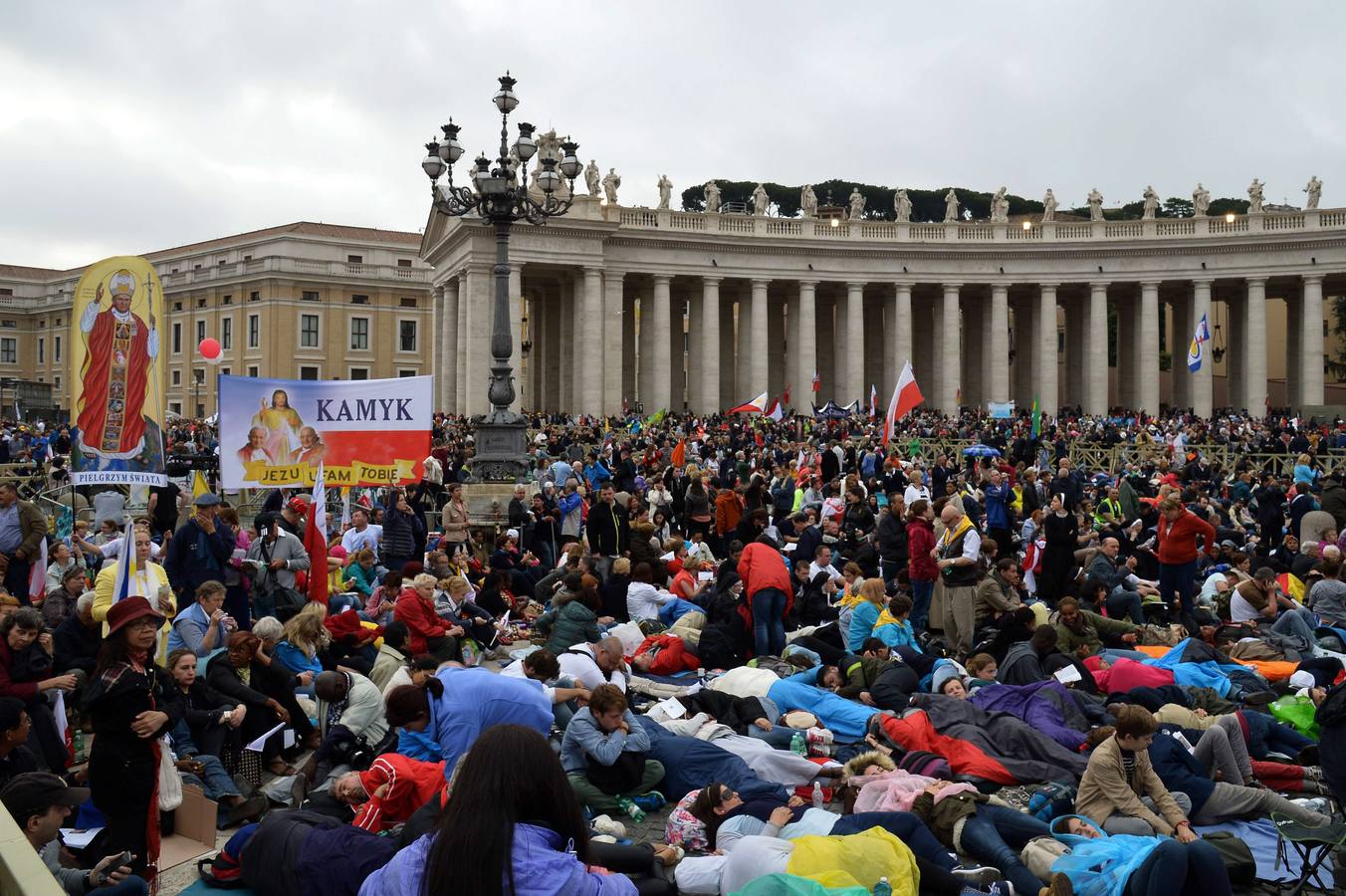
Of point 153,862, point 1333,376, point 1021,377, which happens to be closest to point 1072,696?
point 153,862

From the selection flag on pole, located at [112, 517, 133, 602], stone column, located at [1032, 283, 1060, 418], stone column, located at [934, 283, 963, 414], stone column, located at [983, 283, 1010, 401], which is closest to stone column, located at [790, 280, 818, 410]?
stone column, located at [934, 283, 963, 414]

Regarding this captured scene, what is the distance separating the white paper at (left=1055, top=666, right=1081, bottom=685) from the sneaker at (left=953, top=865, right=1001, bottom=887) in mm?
3963

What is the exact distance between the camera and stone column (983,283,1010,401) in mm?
47803

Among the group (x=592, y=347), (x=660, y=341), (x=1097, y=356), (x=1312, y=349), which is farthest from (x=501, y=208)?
(x=1312, y=349)

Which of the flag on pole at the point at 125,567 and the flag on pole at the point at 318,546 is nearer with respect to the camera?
the flag on pole at the point at 125,567

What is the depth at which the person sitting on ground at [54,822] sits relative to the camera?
4973 millimetres

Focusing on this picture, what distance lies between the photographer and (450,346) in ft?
161

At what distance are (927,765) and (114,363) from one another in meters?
6.96

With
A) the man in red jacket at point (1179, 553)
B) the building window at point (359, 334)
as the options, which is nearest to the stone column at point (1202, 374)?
the man in red jacket at point (1179, 553)

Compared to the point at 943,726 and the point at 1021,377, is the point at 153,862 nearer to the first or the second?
the point at 943,726

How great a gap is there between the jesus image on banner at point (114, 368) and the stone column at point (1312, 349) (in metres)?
51.0

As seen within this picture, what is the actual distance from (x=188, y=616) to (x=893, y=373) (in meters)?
44.3

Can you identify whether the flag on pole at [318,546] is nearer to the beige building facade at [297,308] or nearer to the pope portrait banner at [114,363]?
the pope portrait banner at [114,363]

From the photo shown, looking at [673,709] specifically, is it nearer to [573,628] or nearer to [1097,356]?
[573,628]
